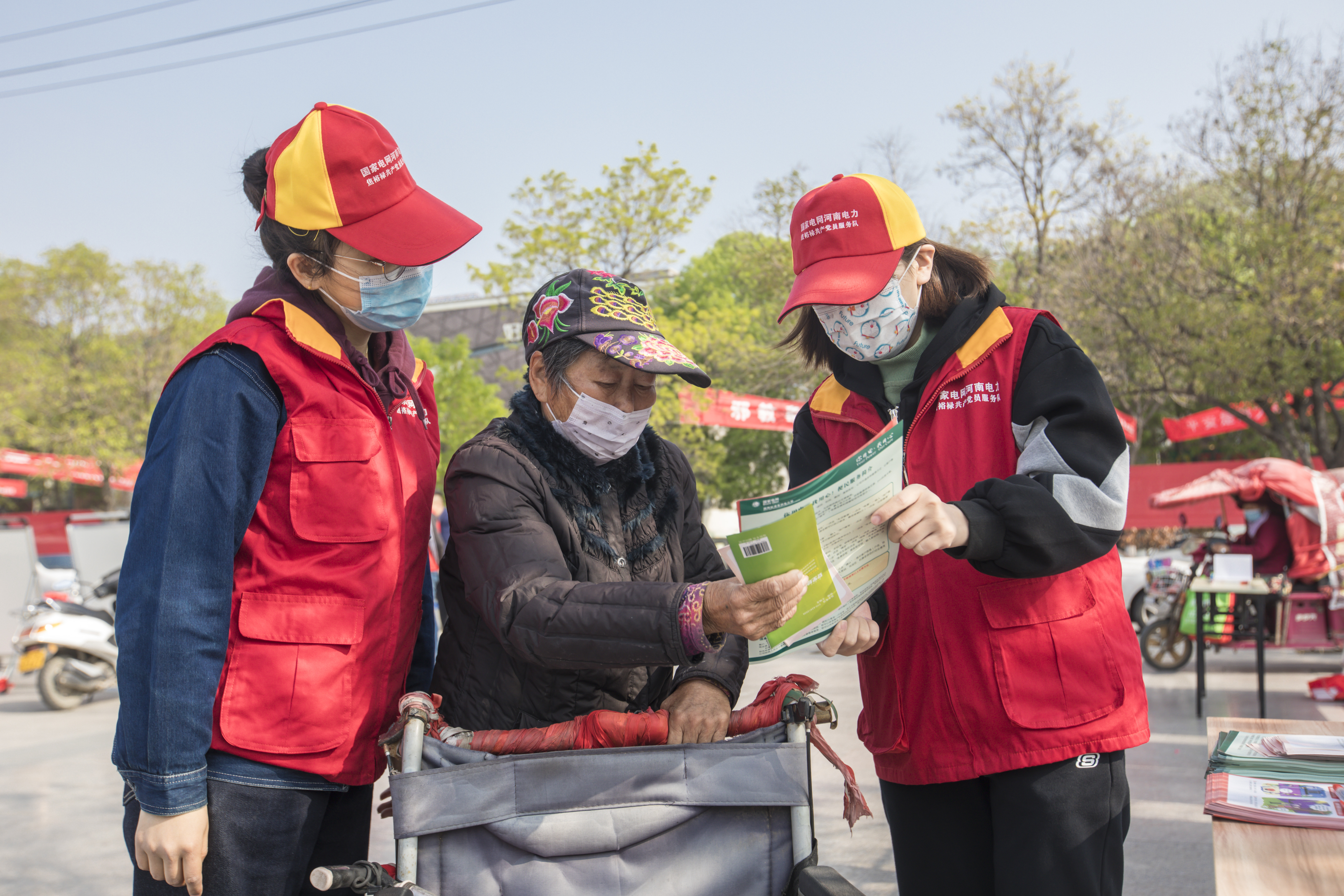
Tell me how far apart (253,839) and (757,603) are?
0.99 meters

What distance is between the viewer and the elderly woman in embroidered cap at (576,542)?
5.18ft

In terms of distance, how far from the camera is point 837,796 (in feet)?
17.3

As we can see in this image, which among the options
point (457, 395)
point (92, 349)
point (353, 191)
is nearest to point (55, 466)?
point (92, 349)

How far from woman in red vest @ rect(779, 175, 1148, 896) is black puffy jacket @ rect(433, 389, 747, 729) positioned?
395 mm

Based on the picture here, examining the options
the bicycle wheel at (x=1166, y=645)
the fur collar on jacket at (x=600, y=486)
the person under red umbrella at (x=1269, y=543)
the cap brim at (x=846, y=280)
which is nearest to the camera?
the fur collar on jacket at (x=600, y=486)

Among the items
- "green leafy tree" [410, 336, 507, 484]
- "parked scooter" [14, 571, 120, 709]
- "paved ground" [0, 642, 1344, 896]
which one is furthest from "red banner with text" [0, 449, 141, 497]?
"paved ground" [0, 642, 1344, 896]

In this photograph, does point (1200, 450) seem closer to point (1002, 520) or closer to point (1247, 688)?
point (1247, 688)

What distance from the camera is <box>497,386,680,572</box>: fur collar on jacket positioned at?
6.11 ft

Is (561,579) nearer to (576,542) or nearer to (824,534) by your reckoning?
(576,542)

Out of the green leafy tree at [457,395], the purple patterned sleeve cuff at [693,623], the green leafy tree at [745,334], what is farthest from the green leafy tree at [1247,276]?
the purple patterned sleeve cuff at [693,623]

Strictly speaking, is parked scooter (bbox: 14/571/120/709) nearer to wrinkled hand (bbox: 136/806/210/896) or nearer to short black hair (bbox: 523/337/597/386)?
wrinkled hand (bbox: 136/806/210/896)

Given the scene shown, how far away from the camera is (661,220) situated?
50.8ft

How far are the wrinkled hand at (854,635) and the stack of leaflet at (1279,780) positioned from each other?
26.0 inches

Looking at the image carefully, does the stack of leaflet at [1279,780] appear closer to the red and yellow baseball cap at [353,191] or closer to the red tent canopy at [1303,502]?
the red and yellow baseball cap at [353,191]
